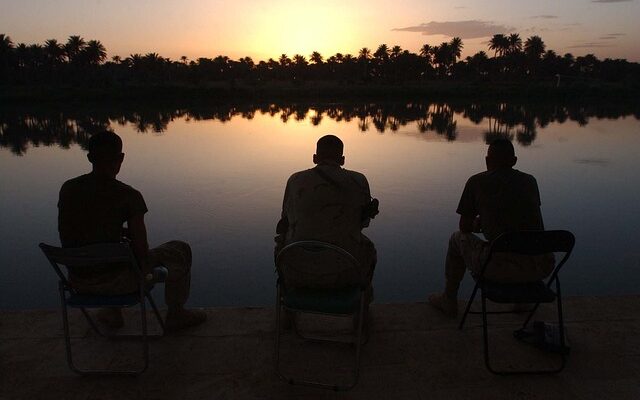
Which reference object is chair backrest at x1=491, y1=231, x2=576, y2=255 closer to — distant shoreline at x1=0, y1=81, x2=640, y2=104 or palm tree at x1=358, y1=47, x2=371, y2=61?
distant shoreline at x1=0, y1=81, x2=640, y2=104

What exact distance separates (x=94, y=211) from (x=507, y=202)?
2610 millimetres

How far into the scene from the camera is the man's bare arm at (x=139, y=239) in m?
2.89

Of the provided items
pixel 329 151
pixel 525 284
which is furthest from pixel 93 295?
pixel 525 284

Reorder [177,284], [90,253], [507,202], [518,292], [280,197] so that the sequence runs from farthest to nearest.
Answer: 1. [280,197]
2. [177,284]
3. [507,202]
4. [518,292]
5. [90,253]

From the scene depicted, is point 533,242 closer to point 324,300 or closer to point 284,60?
point 324,300

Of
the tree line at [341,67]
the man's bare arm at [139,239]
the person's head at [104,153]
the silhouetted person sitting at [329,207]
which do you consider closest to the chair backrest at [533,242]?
the silhouetted person sitting at [329,207]

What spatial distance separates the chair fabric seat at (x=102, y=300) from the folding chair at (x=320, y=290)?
0.91 m

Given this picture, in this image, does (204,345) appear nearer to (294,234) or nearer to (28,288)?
(294,234)

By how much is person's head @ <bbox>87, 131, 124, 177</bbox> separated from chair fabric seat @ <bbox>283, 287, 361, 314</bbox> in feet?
4.31

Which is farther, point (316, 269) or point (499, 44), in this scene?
point (499, 44)

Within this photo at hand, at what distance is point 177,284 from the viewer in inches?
139

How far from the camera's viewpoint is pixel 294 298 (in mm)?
A: 2807

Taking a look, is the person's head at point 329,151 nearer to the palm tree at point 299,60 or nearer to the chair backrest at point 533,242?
the chair backrest at point 533,242

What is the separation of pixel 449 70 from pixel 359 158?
4470 inches
